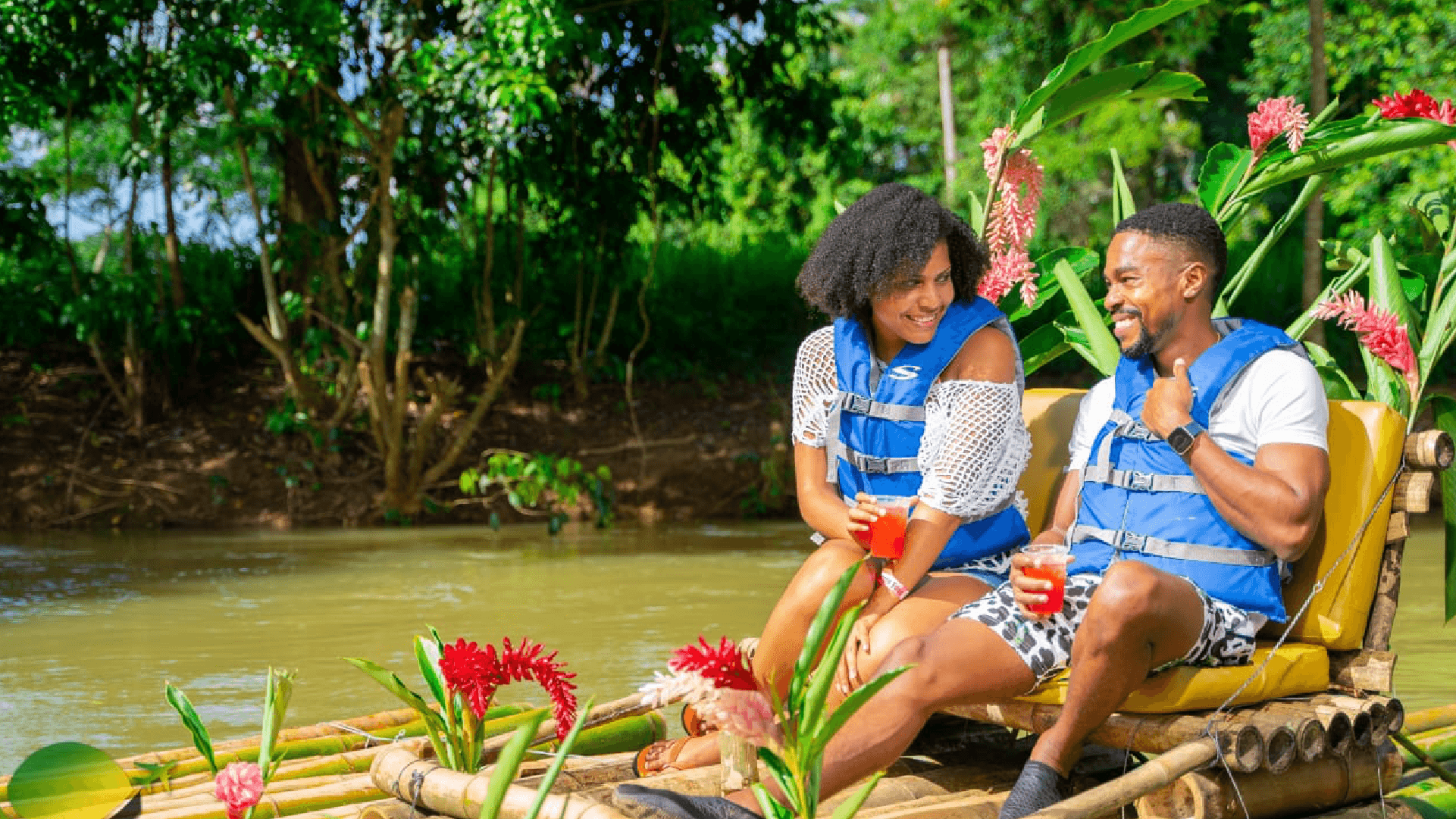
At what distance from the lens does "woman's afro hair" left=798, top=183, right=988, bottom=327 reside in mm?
3262

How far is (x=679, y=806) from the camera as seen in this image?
8.75 ft

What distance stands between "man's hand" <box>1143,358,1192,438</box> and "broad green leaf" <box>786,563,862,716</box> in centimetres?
98

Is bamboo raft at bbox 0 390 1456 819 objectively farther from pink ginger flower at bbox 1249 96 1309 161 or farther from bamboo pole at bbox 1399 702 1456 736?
pink ginger flower at bbox 1249 96 1309 161

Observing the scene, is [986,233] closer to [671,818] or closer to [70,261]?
[671,818]

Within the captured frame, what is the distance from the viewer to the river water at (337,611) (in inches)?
214

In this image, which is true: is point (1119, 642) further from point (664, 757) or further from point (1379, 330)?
point (1379, 330)

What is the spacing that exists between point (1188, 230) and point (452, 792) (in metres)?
1.93

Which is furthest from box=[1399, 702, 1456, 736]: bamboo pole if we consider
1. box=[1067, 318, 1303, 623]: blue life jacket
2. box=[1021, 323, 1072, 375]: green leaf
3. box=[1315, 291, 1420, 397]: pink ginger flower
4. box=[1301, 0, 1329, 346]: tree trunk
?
box=[1301, 0, 1329, 346]: tree trunk

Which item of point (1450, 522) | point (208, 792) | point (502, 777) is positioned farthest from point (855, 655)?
point (1450, 522)

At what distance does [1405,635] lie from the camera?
21.6 feet

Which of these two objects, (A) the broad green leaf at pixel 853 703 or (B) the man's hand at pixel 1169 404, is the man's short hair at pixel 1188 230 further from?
(A) the broad green leaf at pixel 853 703

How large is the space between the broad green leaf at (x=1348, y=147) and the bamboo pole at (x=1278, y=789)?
1.60m

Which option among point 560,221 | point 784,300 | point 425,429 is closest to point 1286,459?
point 425,429

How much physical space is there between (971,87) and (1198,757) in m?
23.1
